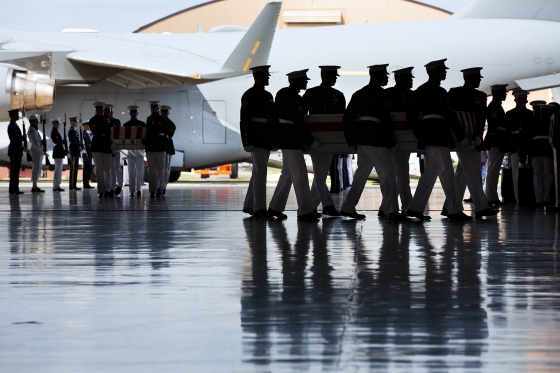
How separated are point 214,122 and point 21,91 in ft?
15.7

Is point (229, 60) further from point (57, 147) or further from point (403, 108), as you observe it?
point (403, 108)

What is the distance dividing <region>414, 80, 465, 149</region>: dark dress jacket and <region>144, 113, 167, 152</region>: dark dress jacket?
24.7 feet

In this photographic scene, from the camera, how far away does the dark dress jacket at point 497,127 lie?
43.7 ft

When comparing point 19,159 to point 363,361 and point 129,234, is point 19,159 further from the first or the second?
point 363,361

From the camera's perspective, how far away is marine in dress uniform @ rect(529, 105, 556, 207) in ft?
43.5

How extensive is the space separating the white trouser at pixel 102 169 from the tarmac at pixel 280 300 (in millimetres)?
8164

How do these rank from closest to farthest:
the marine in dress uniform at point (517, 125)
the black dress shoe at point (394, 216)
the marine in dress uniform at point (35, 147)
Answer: the black dress shoe at point (394, 216) < the marine in dress uniform at point (517, 125) < the marine in dress uniform at point (35, 147)

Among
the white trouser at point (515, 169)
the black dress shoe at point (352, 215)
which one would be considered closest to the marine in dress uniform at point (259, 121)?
the black dress shoe at point (352, 215)

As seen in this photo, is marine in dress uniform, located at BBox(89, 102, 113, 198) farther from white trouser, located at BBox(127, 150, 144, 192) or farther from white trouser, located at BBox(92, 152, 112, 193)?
white trouser, located at BBox(127, 150, 144, 192)

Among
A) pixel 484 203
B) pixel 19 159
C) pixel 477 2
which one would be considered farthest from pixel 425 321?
pixel 477 2

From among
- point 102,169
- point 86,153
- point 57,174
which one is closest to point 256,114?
point 102,169

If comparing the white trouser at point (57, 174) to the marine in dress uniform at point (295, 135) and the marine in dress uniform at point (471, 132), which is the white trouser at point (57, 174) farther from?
the marine in dress uniform at point (471, 132)

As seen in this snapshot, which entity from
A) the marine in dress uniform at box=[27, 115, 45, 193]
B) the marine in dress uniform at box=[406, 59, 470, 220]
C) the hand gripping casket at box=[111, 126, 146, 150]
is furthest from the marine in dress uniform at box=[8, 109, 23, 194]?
the marine in dress uniform at box=[406, 59, 470, 220]

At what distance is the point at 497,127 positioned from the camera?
1341cm
